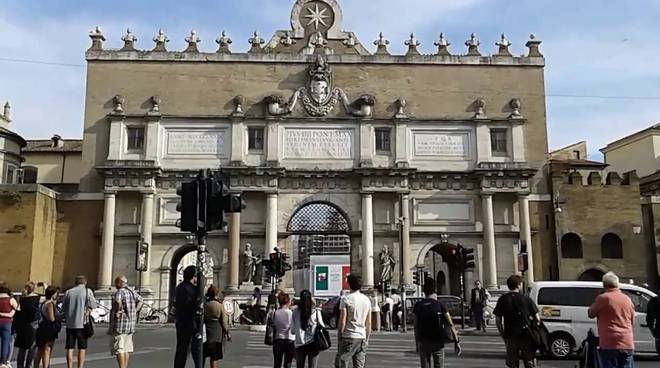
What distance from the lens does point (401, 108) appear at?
36844mm

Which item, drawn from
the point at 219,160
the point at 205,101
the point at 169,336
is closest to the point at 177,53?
the point at 205,101

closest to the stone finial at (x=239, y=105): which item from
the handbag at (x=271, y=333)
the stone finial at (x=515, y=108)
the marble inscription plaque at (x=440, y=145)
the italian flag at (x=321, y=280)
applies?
the marble inscription plaque at (x=440, y=145)

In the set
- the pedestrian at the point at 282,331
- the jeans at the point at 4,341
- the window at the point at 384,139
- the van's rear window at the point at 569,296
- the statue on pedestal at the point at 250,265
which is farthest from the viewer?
the window at the point at 384,139

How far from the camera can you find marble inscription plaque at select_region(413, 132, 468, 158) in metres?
36.8

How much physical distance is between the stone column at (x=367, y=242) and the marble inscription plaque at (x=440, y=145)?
3.88 metres

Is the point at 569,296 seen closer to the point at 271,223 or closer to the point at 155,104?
the point at 271,223

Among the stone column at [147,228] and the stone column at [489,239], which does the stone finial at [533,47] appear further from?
the stone column at [147,228]

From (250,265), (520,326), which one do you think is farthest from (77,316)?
(250,265)

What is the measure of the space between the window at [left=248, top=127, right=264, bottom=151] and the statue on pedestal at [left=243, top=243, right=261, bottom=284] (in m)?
5.06

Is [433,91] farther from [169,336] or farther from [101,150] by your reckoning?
[169,336]

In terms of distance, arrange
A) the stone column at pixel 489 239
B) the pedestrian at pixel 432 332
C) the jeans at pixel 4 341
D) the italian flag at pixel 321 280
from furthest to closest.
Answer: the italian flag at pixel 321 280, the stone column at pixel 489 239, the jeans at pixel 4 341, the pedestrian at pixel 432 332

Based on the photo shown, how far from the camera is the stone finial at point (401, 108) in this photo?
36562 millimetres

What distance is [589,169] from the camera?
45.5 m

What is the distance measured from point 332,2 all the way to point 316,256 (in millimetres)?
14632
